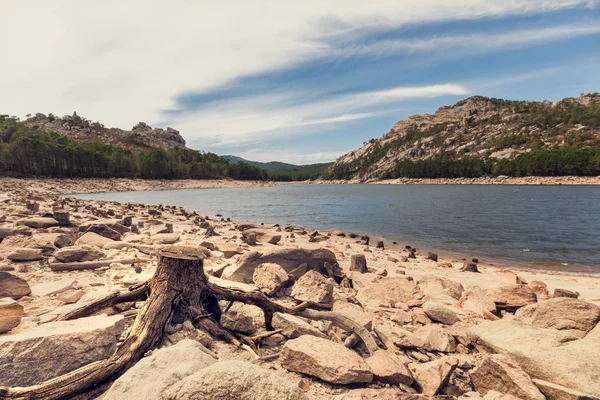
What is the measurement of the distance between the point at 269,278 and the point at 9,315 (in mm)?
4582

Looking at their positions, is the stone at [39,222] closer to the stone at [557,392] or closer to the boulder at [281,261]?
the boulder at [281,261]

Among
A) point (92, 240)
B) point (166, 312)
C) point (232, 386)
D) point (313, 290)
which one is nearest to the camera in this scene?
point (232, 386)

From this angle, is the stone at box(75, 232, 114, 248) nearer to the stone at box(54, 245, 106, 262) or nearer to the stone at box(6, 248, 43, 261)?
the stone at box(54, 245, 106, 262)

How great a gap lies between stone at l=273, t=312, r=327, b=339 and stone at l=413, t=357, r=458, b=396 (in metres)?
1.59

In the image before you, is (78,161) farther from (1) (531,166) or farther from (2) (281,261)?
(1) (531,166)

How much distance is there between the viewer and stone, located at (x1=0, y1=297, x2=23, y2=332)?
443cm

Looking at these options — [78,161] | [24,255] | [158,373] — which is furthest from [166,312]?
[78,161]

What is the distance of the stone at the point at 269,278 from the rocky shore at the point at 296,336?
0.11 feet

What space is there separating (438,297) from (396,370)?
493cm

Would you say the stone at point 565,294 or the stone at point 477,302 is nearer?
the stone at point 477,302

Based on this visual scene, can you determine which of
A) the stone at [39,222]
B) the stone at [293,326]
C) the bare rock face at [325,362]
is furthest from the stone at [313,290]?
the stone at [39,222]

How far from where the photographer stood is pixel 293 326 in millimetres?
5305

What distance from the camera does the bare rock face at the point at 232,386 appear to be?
2.49m

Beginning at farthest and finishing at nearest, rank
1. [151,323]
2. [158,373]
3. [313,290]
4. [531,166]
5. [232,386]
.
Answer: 1. [531,166]
2. [313,290]
3. [151,323]
4. [158,373]
5. [232,386]
